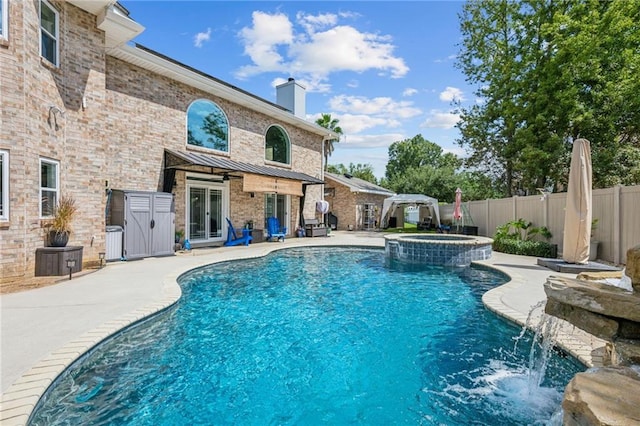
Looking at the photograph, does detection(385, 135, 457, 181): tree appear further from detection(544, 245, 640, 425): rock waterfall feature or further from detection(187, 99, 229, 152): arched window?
detection(544, 245, 640, 425): rock waterfall feature

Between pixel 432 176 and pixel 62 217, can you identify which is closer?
pixel 62 217

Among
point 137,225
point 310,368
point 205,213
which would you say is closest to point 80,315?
point 310,368

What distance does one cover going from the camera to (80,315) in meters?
4.74

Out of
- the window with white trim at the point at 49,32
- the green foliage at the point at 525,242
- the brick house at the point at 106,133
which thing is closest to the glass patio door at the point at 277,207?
the brick house at the point at 106,133

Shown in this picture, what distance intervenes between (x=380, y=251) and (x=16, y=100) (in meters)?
12.3

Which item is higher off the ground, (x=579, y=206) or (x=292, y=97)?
(x=292, y=97)

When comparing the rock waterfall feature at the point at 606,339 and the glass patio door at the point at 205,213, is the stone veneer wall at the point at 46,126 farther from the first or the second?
the rock waterfall feature at the point at 606,339

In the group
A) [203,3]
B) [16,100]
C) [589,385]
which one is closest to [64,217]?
[16,100]

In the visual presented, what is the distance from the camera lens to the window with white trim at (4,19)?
6.74m

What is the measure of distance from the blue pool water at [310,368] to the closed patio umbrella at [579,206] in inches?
145

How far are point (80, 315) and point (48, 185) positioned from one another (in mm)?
5101

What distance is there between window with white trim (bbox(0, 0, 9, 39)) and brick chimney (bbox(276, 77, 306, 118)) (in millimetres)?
14487

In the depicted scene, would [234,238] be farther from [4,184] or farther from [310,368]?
[310,368]

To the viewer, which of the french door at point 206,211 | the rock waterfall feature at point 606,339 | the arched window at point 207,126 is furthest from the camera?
the french door at point 206,211
